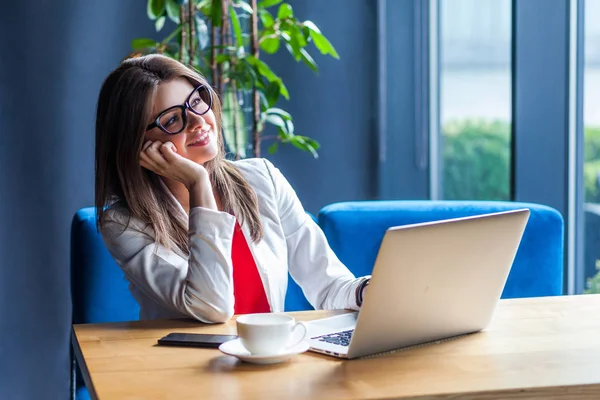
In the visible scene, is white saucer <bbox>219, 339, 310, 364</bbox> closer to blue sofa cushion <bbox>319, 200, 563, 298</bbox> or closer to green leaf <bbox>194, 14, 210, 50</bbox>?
blue sofa cushion <bbox>319, 200, 563, 298</bbox>

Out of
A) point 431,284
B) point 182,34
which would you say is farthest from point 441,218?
point 182,34

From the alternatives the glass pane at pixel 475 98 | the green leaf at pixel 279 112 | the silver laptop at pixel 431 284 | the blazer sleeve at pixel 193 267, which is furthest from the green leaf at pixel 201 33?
the silver laptop at pixel 431 284

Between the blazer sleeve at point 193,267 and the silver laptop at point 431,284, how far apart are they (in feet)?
0.79

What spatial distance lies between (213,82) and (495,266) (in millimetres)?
2071

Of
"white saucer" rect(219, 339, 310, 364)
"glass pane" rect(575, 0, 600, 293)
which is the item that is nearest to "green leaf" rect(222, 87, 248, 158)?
"glass pane" rect(575, 0, 600, 293)

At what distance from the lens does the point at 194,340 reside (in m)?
1.32

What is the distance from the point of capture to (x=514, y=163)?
8.94 feet

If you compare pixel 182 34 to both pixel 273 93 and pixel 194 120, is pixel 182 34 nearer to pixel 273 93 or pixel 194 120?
pixel 273 93

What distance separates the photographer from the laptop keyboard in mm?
1307

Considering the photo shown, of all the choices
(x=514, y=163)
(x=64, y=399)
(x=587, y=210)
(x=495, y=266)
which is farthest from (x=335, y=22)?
(x=495, y=266)

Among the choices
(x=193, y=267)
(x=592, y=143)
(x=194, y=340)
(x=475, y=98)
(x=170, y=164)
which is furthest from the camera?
(x=475, y=98)

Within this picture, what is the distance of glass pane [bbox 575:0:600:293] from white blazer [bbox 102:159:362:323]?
3.31 feet

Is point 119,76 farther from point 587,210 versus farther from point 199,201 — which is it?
point 587,210

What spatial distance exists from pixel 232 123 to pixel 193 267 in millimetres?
1758
